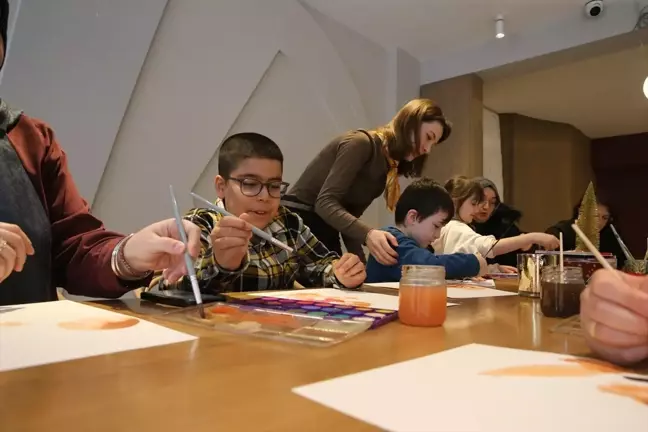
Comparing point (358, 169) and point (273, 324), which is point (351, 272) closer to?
point (273, 324)

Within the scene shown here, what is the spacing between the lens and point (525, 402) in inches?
14.3

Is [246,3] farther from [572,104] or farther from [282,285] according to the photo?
[572,104]

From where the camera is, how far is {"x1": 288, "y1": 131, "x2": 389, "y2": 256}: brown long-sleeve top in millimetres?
1639

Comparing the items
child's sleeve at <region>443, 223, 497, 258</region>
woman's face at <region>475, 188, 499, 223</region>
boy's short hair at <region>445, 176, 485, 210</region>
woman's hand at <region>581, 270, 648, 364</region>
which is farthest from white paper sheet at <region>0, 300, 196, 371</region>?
woman's face at <region>475, 188, 499, 223</region>

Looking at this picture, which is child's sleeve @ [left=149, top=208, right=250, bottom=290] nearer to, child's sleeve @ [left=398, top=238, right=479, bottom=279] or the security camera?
child's sleeve @ [left=398, top=238, right=479, bottom=279]

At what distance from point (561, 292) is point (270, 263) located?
69 cm

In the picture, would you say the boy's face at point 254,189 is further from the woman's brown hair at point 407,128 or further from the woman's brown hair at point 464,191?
the woman's brown hair at point 464,191

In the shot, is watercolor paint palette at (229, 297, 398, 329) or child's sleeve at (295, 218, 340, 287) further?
child's sleeve at (295, 218, 340, 287)

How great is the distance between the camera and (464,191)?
2.49 meters

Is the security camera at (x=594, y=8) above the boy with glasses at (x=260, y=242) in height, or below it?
above

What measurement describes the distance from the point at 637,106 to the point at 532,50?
2.09m

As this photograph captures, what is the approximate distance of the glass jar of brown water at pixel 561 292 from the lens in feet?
2.61

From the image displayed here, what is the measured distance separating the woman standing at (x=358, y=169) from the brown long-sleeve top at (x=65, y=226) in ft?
2.74

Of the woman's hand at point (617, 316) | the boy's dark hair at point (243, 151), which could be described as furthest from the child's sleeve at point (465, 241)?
the woman's hand at point (617, 316)
